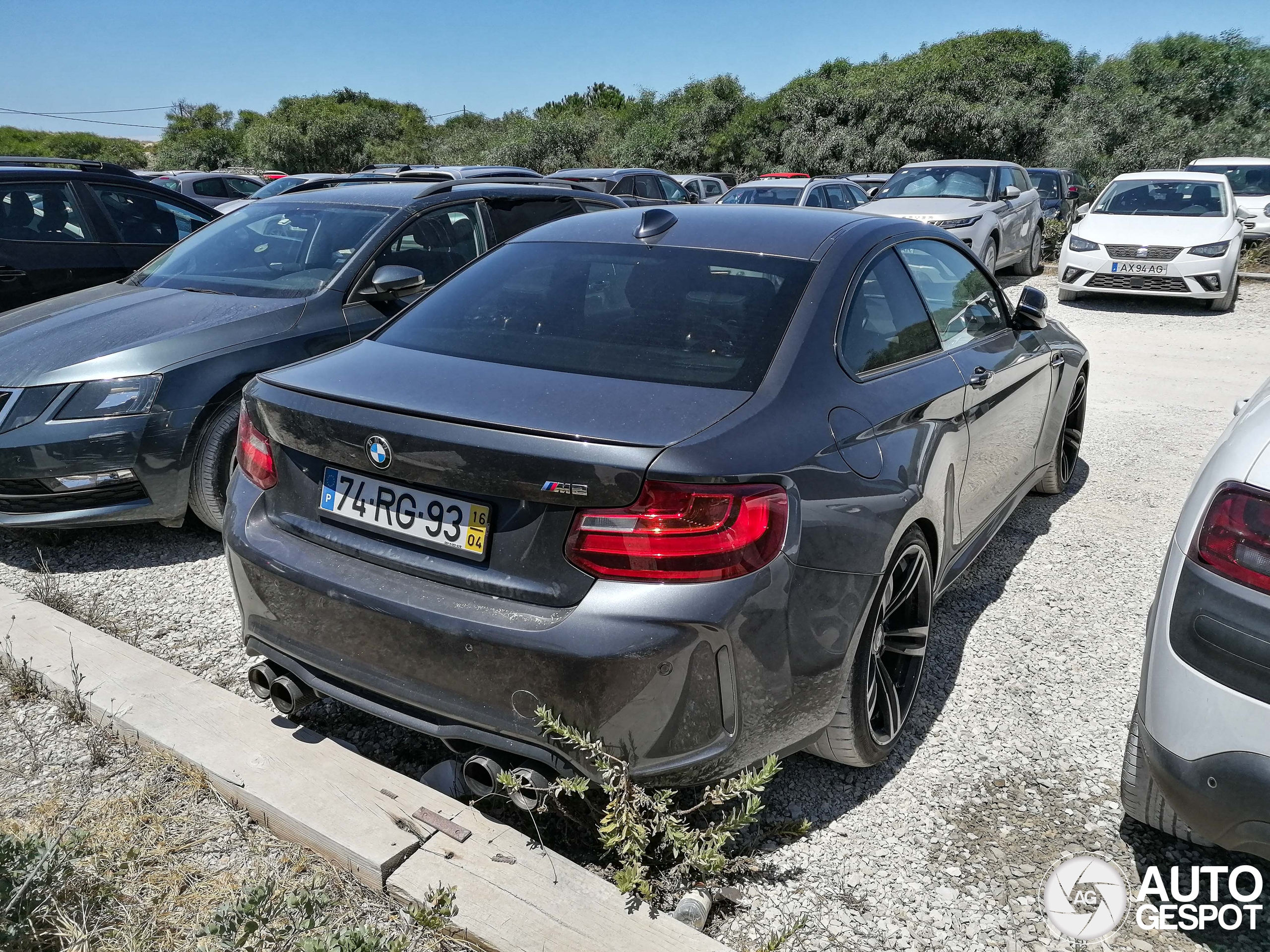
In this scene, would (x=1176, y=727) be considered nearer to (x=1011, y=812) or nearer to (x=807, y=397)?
(x=1011, y=812)

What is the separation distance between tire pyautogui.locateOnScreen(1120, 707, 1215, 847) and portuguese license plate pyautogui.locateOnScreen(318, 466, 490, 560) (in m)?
1.66

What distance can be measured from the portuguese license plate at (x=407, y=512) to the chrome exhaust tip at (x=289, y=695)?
0.51 meters

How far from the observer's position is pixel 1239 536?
2018 millimetres

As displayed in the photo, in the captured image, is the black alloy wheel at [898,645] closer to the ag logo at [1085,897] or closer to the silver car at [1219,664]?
the ag logo at [1085,897]

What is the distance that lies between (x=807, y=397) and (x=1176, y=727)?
1.11m

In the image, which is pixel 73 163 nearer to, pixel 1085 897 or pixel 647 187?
pixel 1085 897

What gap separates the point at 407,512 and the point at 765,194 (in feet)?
45.7

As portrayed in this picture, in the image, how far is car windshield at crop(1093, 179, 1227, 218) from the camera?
40.0ft

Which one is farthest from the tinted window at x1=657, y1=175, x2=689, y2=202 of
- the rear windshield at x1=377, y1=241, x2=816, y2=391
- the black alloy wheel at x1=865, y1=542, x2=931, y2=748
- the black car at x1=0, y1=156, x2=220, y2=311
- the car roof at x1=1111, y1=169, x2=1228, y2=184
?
the black alloy wheel at x1=865, y1=542, x2=931, y2=748

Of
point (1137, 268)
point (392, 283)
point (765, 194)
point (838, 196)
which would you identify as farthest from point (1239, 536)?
point (838, 196)

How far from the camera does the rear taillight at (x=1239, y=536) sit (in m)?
1.97

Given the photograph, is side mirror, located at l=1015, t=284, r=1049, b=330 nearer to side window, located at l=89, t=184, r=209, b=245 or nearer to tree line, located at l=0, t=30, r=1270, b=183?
side window, located at l=89, t=184, r=209, b=245

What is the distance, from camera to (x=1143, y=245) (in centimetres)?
1165

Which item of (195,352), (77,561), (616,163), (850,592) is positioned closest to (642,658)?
(850,592)
